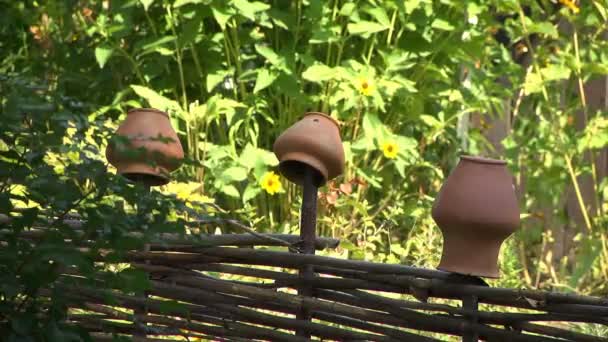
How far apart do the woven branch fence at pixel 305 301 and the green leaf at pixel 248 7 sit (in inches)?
84.9

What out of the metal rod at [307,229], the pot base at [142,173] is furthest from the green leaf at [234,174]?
the metal rod at [307,229]

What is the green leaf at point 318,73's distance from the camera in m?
4.71

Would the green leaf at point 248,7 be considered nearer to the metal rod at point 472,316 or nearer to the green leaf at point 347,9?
the green leaf at point 347,9

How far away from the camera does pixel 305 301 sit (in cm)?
233

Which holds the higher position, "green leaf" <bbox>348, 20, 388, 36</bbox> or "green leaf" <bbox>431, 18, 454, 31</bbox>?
"green leaf" <bbox>431, 18, 454, 31</bbox>

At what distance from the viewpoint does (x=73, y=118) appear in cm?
182

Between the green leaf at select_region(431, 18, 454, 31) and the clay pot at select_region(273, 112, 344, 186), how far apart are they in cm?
253

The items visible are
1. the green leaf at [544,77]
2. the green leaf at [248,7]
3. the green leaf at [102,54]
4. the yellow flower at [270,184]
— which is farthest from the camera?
the green leaf at [544,77]

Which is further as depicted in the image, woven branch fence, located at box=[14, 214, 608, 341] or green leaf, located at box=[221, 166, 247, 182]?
green leaf, located at box=[221, 166, 247, 182]

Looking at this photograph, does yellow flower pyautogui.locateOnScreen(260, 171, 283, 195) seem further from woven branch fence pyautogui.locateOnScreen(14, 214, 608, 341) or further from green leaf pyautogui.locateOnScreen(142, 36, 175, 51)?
woven branch fence pyautogui.locateOnScreen(14, 214, 608, 341)

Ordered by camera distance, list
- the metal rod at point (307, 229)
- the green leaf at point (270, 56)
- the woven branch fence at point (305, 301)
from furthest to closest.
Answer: the green leaf at point (270, 56) < the metal rod at point (307, 229) < the woven branch fence at point (305, 301)

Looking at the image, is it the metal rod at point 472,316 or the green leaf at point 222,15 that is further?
the green leaf at point 222,15

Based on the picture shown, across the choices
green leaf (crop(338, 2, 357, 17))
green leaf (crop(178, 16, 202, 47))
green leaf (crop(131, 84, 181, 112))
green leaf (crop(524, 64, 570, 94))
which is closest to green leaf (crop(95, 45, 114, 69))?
green leaf (crop(131, 84, 181, 112))

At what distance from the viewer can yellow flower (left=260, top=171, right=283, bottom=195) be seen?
473 cm
